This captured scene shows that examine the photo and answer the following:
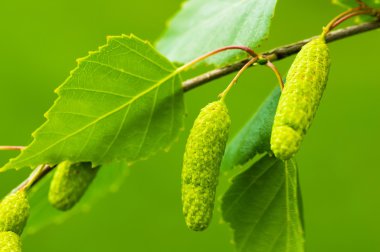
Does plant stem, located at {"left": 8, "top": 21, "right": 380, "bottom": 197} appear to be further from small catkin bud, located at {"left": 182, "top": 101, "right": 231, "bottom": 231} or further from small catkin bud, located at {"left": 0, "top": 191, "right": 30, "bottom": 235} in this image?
small catkin bud, located at {"left": 182, "top": 101, "right": 231, "bottom": 231}

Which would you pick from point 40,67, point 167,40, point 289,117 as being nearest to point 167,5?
point 40,67

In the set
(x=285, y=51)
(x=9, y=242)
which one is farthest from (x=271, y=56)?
(x=9, y=242)

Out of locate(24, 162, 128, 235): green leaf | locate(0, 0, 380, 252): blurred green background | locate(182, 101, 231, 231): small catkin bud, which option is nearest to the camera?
locate(182, 101, 231, 231): small catkin bud

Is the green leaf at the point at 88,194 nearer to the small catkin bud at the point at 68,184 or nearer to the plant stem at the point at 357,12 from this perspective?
the small catkin bud at the point at 68,184

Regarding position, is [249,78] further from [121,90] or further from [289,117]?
[289,117]

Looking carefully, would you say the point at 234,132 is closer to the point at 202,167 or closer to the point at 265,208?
the point at 265,208

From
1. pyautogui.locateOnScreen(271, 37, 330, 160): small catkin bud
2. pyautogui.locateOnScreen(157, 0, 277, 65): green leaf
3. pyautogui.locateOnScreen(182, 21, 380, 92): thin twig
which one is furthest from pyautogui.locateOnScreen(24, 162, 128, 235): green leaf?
pyautogui.locateOnScreen(271, 37, 330, 160): small catkin bud

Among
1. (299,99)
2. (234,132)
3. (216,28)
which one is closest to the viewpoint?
(299,99)
